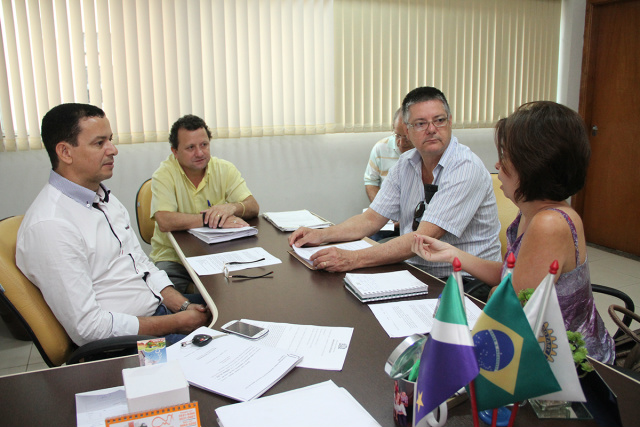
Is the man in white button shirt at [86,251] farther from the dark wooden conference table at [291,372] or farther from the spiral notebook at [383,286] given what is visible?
the spiral notebook at [383,286]

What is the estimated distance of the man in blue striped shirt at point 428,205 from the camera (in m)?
1.93

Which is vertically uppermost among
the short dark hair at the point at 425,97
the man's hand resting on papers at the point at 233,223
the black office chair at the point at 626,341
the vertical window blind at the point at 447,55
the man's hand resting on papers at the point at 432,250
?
the vertical window blind at the point at 447,55

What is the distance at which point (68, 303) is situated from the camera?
156 centimetres

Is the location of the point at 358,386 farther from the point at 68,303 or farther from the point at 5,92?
the point at 5,92

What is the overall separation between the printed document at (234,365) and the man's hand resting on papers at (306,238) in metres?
0.90

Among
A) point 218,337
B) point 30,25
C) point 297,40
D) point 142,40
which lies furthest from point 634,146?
point 30,25

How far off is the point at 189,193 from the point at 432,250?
166cm

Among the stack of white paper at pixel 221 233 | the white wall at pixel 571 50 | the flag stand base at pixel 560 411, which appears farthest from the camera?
the white wall at pixel 571 50

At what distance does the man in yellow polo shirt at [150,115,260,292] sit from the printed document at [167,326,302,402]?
1378mm

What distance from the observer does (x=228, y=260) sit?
204 cm

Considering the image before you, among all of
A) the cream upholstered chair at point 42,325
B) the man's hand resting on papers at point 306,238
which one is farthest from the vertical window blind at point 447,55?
the cream upholstered chair at point 42,325

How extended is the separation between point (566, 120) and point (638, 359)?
29.3 inches

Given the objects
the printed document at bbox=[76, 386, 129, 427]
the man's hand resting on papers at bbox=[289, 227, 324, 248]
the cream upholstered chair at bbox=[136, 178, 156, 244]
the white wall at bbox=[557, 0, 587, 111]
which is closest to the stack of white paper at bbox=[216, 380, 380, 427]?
the printed document at bbox=[76, 386, 129, 427]

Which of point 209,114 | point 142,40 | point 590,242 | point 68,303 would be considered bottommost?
point 590,242
